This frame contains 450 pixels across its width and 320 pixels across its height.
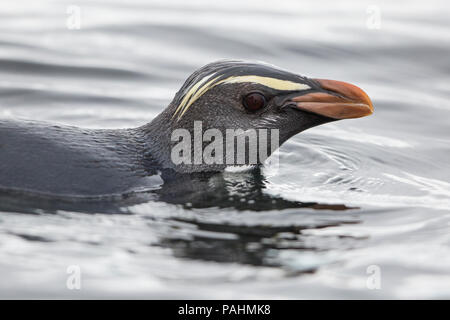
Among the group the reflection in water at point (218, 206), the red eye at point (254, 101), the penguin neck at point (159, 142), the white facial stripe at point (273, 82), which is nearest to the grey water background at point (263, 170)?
the reflection in water at point (218, 206)

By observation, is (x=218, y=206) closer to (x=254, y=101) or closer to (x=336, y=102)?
(x=254, y=101)

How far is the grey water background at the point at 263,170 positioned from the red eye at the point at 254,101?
92cm

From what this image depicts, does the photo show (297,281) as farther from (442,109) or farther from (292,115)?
(442,109)

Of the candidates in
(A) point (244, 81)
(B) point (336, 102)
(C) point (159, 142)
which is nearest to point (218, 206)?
(C) point (159, 142)

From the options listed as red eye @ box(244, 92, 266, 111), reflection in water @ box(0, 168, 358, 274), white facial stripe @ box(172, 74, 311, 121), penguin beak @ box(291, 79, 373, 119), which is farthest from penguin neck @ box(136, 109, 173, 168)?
penguin beak @ box(291, 79, 373, 119)

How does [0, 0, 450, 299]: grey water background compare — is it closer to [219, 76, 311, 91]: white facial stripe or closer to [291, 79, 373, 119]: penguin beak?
[291, 79, 373, 119]: penguin beak

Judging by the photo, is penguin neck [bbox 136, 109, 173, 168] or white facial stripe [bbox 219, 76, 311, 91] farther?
penguin neck [bbox 136, 109, 173, 168]

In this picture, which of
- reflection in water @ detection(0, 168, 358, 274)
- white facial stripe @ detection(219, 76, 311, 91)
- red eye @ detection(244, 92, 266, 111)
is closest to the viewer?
reflection in water @ detection(0, 168, 358, 274)

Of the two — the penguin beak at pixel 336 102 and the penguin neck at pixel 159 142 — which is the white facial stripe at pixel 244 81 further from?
the penguin neck at pixel 159 142

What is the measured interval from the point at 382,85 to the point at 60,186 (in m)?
7.82

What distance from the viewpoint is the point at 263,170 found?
32.9 feet

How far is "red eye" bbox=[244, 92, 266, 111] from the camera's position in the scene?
355 inches

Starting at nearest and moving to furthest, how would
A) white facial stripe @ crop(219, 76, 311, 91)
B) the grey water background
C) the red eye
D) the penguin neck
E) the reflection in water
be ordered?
the grey water background
the reflection in water
white facial stripe @ crop(219, 76, 311, 91)
the red eye
the penguin neck

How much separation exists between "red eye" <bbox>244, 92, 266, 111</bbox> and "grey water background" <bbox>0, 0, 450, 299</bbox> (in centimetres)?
92
